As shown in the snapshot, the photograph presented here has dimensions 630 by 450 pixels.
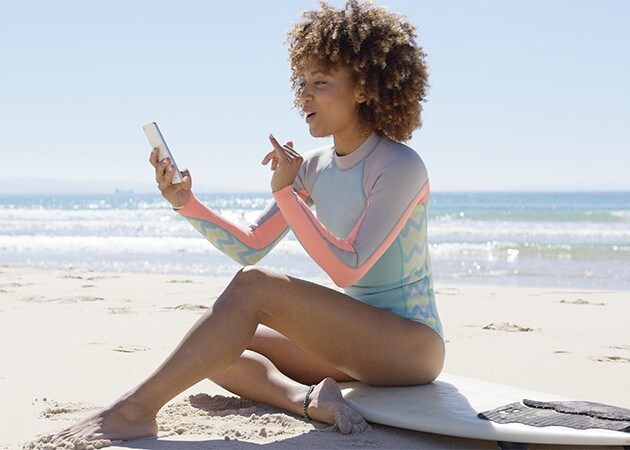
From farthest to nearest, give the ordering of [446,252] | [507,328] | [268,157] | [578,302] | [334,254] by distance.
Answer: [446,252]
[578,302]
[507,328]
[268,157]
[334,254]

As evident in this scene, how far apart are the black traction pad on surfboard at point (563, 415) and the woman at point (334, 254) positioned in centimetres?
38

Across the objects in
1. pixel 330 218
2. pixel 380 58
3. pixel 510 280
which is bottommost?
pixel 510 280

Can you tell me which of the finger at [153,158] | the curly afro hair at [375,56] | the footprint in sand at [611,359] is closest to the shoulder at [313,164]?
the curly afro hair at [375,56]

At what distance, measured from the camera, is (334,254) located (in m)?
2.86

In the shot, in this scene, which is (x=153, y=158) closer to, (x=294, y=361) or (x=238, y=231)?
(x=238, y=231)

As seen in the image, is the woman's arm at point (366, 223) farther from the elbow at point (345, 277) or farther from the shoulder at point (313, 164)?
the shoulder at point (313, 164)

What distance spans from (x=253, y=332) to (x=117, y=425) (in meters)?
0.57

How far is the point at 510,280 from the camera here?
1094 cm

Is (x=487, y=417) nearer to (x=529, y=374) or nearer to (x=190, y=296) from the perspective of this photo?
(x=529, y=374)

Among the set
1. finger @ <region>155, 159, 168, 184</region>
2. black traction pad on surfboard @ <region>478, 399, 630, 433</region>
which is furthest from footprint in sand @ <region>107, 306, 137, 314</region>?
black traction pad on surfboard @ <region>478, 399, 630, 433</region>

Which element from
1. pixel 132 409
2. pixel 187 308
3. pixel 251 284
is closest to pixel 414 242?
pixel 251 284

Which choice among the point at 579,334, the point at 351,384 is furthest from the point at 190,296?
the point at 351,384

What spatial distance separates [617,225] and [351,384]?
71.4ft

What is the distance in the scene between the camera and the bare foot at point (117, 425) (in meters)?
2.86
